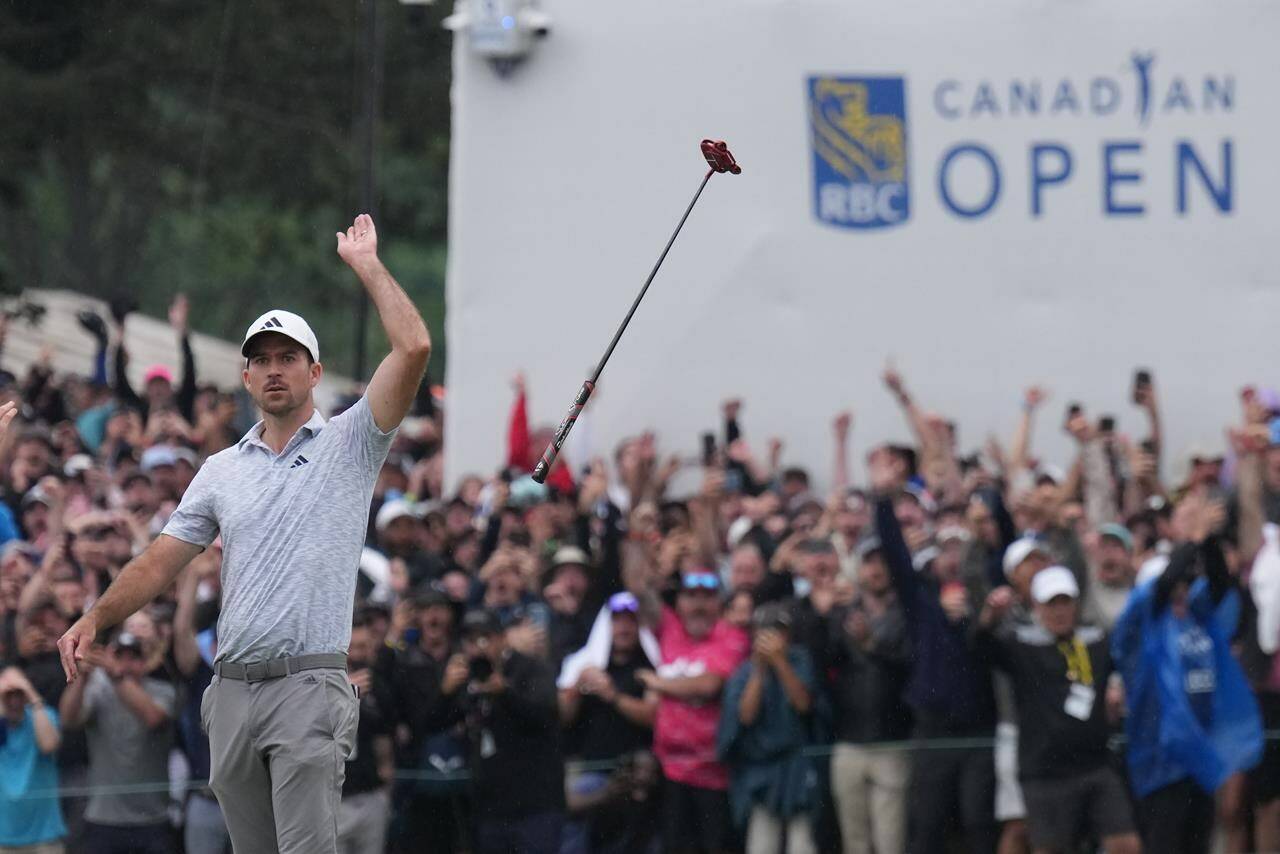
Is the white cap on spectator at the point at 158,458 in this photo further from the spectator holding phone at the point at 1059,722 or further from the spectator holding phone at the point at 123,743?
the spectator holding phone at the point at 1059,722

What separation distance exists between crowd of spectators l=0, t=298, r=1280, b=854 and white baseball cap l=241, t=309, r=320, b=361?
4327mm

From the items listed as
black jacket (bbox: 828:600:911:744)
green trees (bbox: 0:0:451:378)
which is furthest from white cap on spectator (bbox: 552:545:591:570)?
green trees (bbox: 0:0:451:378)

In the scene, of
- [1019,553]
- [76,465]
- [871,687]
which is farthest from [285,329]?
[76,465]

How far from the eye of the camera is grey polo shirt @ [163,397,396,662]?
757 centimetres

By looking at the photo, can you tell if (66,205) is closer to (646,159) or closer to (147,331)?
(147,331)

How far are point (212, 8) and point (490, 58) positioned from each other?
14835mm

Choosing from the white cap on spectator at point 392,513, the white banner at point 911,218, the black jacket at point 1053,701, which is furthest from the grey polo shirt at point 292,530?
the white banner at point 911,218

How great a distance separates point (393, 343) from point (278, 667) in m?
1.05

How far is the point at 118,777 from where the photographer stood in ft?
39.1

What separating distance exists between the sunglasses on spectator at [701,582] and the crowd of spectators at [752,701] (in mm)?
16

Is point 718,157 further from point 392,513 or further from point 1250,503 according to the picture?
point 392,513

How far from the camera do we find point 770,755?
1210 centimetres

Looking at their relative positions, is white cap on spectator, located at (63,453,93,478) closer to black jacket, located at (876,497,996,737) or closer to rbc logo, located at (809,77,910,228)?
black jacket, located at (876,497,996,737)

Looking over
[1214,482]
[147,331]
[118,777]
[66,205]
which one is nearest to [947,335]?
[1214,482]
